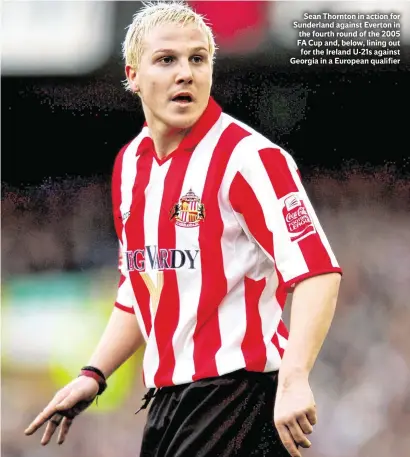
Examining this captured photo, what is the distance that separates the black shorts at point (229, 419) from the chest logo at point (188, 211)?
0.91 feet

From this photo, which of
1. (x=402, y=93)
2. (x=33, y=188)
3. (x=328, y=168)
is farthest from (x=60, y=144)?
(x=402, y=93)

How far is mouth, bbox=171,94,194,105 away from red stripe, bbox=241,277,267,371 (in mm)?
348

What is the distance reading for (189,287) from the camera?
60.9 inches

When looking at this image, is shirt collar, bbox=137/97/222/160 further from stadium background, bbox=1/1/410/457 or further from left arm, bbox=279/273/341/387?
stadium background, bbox=1/1/410/457

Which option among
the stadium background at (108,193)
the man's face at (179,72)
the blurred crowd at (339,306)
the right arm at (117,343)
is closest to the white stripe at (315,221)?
the man's face at (179,72)

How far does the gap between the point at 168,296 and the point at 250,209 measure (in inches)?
8.8

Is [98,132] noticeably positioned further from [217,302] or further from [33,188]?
[217,302]

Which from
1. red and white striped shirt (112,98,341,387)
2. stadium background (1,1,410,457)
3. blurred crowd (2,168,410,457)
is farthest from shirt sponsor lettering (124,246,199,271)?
blurred crowd (2,168,410,457)

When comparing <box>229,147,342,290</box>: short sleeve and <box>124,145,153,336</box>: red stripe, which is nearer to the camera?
<box>229,147,342,290</box>: short sleeve

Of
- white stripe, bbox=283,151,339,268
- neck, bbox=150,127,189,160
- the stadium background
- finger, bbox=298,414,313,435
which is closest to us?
finger, bbox=298,414,313,435

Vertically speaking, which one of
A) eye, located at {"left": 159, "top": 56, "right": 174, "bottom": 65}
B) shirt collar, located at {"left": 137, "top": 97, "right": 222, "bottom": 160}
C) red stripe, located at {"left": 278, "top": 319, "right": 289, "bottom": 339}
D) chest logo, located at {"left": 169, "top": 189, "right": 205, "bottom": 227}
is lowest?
red stripe, located at {"left": 278, "top": 319, "right": 289, "bottom": 339}

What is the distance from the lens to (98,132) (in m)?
2.71

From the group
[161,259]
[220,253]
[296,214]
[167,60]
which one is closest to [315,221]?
[296,214]

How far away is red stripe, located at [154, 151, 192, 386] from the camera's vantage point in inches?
61.0
